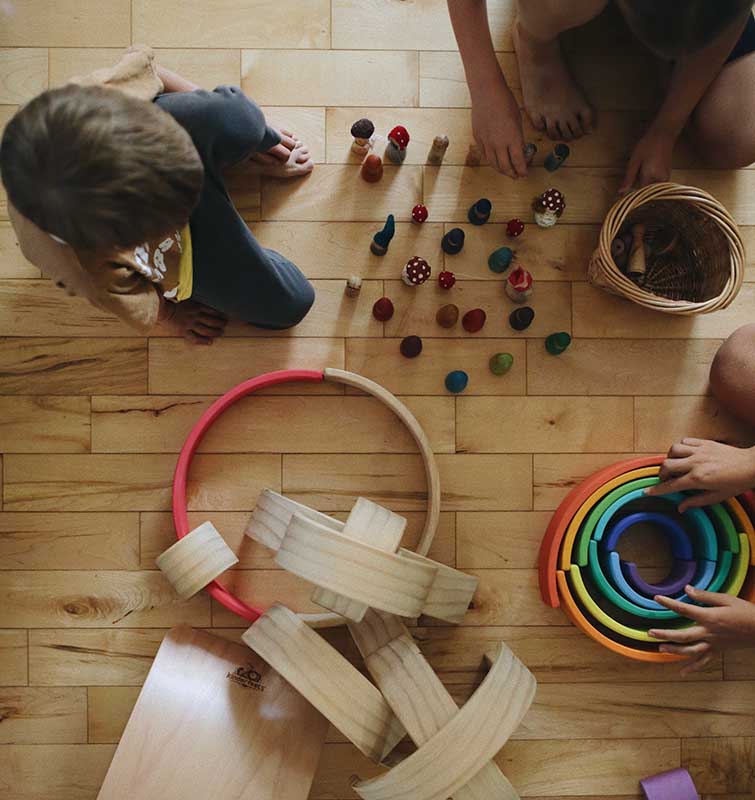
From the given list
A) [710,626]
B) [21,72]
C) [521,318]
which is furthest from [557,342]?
[21,72]

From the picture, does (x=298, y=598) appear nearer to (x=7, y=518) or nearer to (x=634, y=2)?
(x=7, y=518)

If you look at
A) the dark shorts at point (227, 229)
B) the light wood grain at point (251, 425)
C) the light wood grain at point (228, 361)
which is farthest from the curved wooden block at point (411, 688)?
the dark shorts at point (227, 229)

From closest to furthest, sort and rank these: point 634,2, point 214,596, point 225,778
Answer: point 634,2, point 225,778, point 214,596

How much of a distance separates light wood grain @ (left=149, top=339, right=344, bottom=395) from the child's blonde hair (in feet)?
1.43

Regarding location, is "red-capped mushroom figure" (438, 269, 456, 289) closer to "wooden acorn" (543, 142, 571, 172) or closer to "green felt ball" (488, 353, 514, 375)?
"green felt ball" (488, 353, 514, 375)

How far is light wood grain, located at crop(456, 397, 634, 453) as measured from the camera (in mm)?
1169

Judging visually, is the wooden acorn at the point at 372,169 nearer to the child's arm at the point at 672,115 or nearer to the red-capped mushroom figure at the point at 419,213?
the red-capped mushroom figure at the point at 419,213

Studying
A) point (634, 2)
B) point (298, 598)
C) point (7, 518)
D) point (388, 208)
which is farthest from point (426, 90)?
point (7, 518)

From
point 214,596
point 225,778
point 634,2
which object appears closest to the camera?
point 634,2

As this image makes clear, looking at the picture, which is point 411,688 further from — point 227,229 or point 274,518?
point 227,229

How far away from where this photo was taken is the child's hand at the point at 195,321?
110 centimetres

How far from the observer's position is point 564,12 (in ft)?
3.32

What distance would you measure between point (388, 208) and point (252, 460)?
1.55ft

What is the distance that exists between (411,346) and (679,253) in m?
0.48
